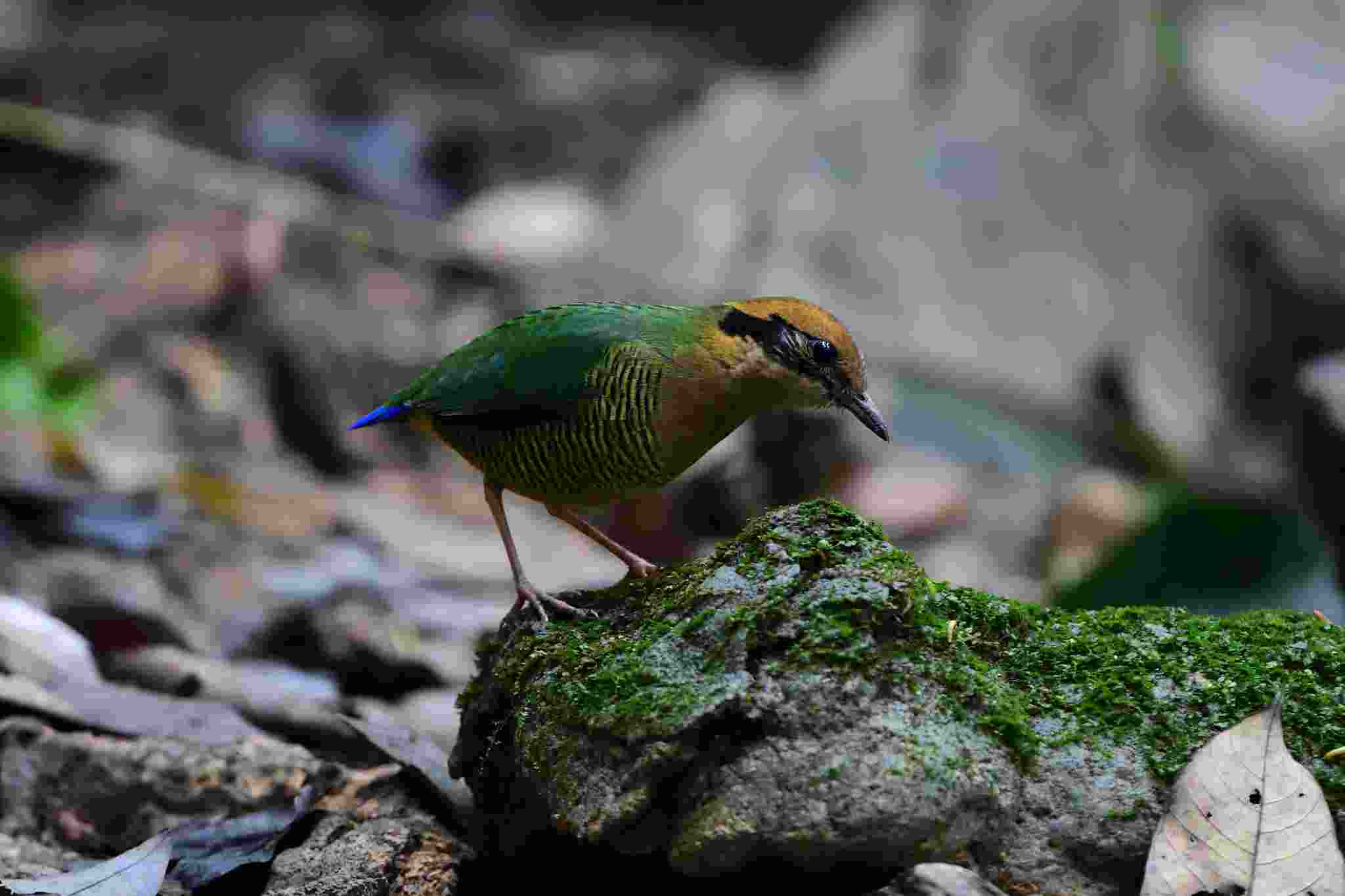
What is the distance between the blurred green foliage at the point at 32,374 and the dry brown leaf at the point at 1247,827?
248 inches

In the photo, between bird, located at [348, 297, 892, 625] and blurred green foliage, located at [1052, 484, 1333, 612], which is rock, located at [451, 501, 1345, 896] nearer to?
bird, located at [348, 297, 892, 625]

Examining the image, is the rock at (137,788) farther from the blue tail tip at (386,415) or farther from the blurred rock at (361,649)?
the blurred rock at (361,649)

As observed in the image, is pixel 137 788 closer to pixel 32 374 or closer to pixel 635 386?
pixel 635 386

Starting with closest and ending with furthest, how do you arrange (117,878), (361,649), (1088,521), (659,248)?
(117,878) < (361,649) < (1088,521) < (659,248)

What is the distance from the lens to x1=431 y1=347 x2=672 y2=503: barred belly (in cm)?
361

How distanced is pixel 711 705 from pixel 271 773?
5.56 ft

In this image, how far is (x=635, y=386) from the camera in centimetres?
363

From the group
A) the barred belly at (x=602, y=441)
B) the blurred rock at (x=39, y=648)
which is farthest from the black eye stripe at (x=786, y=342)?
the blurred rock at (x=39, y=648)

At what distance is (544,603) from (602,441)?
42 cm

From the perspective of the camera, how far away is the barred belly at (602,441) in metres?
3.61

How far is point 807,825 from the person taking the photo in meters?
2.51

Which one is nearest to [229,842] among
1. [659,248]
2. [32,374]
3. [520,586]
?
[520,586]

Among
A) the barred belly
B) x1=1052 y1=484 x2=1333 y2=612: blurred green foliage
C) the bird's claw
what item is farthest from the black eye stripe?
x1=1052 y1=484 x2=1333 y2=612: blurred green foliage

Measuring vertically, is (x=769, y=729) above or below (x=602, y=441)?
below
